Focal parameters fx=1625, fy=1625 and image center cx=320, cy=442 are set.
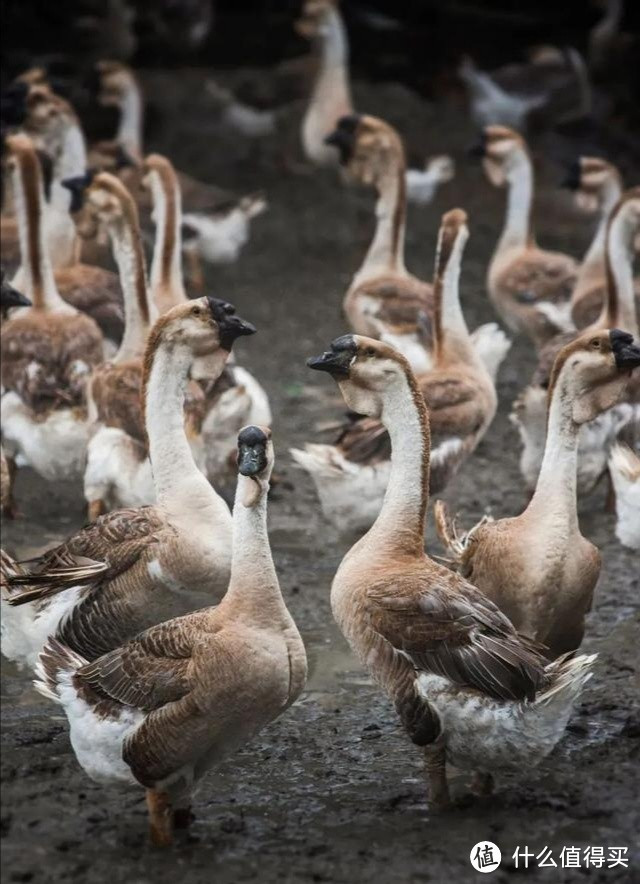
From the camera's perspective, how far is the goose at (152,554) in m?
6.59

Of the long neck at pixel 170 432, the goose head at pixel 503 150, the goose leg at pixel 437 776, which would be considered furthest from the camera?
the goose head at pixel 503 150

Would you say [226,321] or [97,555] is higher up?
[226,321]

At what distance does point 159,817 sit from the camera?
5617 millimetres

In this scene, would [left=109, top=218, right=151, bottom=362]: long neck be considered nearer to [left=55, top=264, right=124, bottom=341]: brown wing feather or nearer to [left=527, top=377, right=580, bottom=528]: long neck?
[left=55, top=264, right=124, bottom=341]: brown wing feather

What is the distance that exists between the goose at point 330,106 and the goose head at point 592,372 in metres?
8.76

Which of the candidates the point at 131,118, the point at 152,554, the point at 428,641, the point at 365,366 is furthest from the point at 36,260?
the point at 131,118

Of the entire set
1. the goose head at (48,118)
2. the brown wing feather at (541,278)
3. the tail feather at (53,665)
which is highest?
the goose head at (48,118)

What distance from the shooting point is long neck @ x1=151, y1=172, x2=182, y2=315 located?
10312 mm

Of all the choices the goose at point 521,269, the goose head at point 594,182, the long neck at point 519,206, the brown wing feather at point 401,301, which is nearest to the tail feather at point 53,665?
the brown wing feather at point 401,301

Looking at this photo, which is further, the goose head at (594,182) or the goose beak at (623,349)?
the goose head at (594,182)

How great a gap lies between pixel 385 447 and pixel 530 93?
10.4 meters

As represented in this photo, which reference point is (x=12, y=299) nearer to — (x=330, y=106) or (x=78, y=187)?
(x=78, y=187)

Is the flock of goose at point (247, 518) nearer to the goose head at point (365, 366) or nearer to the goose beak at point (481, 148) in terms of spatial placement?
the goose head at point (365, 366)

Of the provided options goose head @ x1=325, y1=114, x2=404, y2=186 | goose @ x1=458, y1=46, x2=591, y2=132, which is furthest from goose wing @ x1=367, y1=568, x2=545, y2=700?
goose @ x1=458, y1=46, x2=591, y2=132
